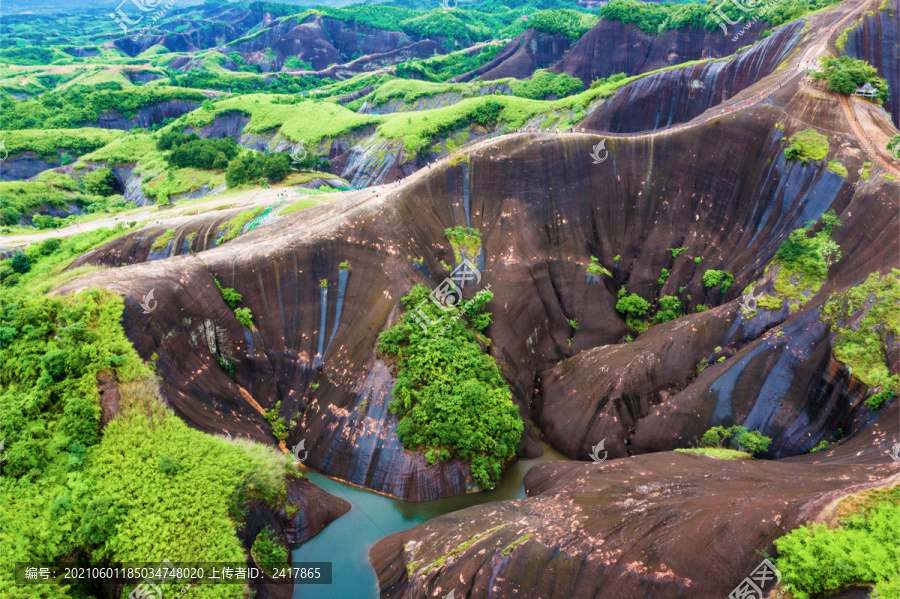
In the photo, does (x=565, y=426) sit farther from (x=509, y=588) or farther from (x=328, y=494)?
(x=328, y=494)

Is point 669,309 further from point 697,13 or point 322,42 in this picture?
point 322,42

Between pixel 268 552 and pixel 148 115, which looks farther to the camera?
pixel 148 115

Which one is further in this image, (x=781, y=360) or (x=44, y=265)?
(x=44, y=265)

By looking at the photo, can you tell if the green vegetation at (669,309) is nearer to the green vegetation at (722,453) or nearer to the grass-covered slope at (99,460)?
the green vegetation at (722,453)

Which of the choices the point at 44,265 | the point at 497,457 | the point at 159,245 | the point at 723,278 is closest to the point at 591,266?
the point at 723,278

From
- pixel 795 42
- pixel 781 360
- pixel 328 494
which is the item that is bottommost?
pixel 328 494

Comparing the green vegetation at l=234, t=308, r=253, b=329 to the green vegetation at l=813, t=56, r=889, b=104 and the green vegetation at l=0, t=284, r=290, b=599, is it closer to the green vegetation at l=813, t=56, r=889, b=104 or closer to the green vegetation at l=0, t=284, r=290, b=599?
the green vegetation at l=0, t=284, r=290, b=599

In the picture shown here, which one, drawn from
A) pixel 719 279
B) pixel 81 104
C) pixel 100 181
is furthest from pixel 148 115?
pixel 719 279
